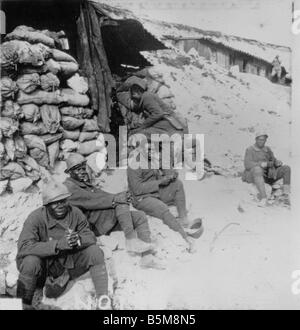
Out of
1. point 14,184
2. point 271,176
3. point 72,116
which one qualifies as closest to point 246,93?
point 271,176

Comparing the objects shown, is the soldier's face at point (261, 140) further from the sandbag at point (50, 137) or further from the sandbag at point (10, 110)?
the sandbag at point (10, 110)

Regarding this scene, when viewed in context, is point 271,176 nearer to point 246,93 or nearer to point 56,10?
point 246,93

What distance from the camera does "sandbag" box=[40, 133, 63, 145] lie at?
16.1 feet

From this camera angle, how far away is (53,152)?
4.93m

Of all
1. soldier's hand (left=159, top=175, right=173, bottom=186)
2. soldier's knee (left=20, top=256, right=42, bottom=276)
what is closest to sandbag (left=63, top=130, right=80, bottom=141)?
soldier's hand (left=159, top=175, right=173, bottom=186)

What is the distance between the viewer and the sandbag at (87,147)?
4.96 m

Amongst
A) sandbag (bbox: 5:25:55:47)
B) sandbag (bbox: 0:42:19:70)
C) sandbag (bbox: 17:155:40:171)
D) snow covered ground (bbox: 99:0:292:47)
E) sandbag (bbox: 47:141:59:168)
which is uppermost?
snow covered ground (bbox: 99:0:292:47)

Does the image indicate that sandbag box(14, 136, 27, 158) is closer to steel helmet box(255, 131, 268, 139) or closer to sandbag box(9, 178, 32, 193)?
sandbag box(9, 178, 32, 193)

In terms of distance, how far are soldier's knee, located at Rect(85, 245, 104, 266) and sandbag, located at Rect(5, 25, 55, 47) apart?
1909 millimetres

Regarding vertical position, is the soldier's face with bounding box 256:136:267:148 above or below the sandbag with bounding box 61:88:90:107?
below

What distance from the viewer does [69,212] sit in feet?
15.3

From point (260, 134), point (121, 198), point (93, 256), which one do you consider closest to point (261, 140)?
point (260, 134)
